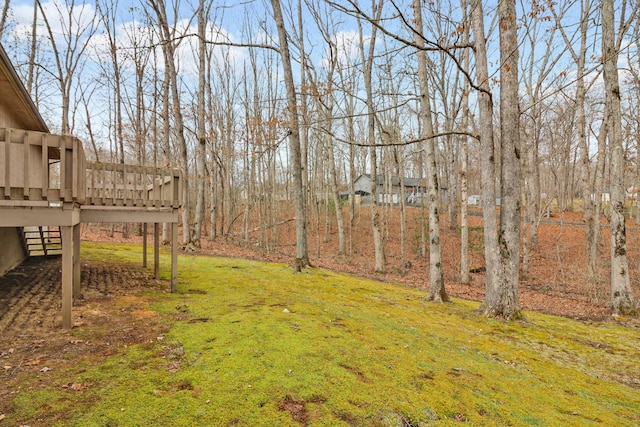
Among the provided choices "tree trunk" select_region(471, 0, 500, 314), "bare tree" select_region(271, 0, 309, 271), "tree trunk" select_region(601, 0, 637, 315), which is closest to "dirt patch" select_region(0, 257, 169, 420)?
"bare tree" select_region(271, 0, 309, 271)

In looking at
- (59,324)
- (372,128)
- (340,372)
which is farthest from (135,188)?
(372,128)

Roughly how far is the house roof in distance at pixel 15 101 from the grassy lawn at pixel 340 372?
4.42 metres

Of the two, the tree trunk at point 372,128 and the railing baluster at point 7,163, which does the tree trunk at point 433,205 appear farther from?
the railing baluster at point 7,163

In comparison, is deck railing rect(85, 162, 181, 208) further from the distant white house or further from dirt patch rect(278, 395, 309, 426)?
the distant white house

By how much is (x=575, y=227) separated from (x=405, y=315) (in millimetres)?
23725

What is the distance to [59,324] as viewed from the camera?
4.82 meters

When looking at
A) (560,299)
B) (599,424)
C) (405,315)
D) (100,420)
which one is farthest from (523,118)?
(100,420)

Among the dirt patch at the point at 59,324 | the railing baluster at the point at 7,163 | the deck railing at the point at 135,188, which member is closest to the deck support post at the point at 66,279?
the dirt patch at the point at 59,324

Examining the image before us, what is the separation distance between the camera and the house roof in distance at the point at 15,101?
5.46m

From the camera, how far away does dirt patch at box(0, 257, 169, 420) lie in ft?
11.7

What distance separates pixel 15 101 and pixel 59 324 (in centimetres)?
539

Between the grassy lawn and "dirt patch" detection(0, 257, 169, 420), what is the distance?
0.63 feet

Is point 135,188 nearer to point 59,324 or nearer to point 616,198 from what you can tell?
point 59,324

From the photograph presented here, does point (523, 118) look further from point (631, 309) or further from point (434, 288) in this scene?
point (434, 288)
